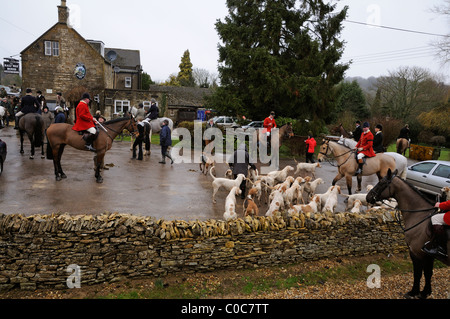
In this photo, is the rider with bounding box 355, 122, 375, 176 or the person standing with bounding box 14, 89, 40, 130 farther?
Answer: the person standing with bounding box 14, 89, 40, 130

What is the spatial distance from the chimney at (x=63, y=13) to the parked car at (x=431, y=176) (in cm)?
3160

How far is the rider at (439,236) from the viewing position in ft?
17.6

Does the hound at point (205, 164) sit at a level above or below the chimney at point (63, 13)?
below

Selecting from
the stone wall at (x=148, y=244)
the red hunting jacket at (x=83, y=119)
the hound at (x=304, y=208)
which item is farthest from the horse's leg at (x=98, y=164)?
the hound at (x=304, y=208)

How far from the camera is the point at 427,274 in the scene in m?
5.91

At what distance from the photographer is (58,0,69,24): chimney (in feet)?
92.3

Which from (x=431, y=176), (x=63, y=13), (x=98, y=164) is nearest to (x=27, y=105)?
(x=98, y=164)

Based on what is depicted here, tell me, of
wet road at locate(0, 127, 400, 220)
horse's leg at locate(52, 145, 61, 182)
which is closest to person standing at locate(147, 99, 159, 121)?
wet road at locate(0, 127, 400, 220)

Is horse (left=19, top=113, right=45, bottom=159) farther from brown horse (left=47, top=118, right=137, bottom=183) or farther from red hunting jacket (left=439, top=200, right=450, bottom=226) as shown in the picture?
red hunting jacket (left=439, top=200, right=450, bottom=226)

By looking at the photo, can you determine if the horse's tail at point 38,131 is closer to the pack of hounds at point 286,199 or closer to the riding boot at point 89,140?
the riding boot at point 89,140

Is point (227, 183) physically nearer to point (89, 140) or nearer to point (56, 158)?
point (89, 140)

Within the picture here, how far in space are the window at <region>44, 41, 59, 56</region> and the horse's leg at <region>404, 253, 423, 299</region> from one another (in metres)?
32.8

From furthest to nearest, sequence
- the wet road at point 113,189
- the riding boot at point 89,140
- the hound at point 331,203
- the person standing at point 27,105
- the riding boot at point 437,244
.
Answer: the person standing at point 27,105 < the riding boot at point 89,140 < the hound at point 331,203 < the wet road at point 113,189 < the riding boot at point 437,244

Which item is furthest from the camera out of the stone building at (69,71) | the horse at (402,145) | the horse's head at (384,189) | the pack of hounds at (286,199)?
the stone building at (69,71)
